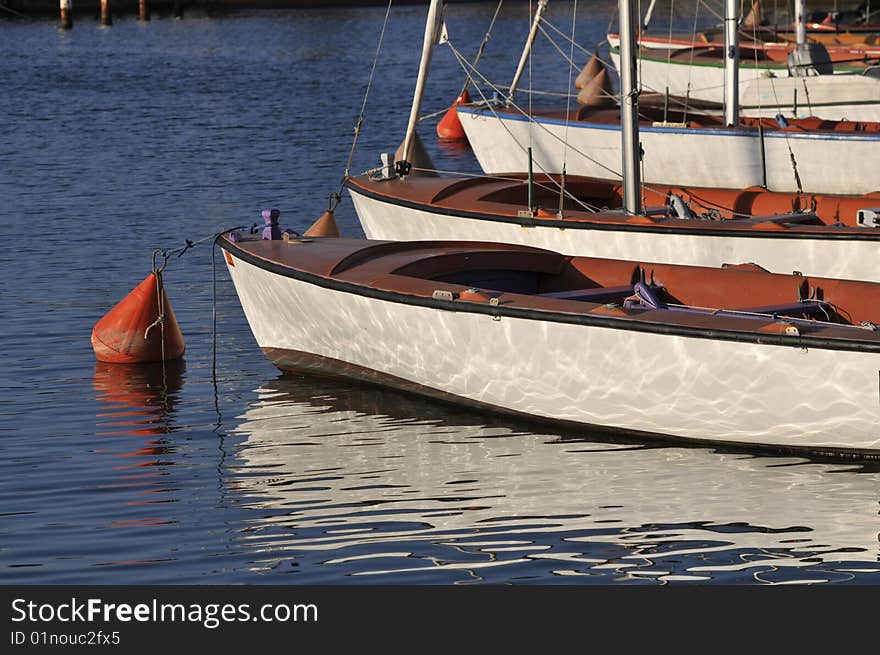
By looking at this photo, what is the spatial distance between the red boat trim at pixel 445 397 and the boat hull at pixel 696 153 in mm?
6308

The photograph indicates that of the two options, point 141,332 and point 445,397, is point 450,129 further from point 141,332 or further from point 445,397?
point 445,397

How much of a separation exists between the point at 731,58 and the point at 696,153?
1.41 meters

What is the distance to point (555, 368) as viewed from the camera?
13.2m

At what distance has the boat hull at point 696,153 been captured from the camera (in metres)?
22.0

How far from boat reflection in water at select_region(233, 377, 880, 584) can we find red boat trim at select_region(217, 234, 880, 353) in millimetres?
984

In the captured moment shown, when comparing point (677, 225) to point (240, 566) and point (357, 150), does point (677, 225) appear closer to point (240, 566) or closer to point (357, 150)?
point (240, 566)

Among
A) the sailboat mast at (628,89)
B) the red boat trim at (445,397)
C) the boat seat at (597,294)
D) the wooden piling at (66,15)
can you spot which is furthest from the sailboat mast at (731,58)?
the wooden piling at (66,15)

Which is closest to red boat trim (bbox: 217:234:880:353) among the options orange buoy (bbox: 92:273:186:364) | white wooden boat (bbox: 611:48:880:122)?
orange buoy (bbox: 92:273:186:364)

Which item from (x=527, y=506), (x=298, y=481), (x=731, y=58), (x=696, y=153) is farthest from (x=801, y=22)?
(x=527, y=506)

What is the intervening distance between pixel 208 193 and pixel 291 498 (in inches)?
644

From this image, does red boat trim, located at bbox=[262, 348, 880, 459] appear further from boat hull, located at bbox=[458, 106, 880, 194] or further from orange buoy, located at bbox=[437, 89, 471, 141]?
orange buoy, located at bbox=[437, 89, 471, 141]

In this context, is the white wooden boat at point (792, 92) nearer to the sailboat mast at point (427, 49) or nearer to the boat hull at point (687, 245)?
the sailboat mast at point (427, 49)
